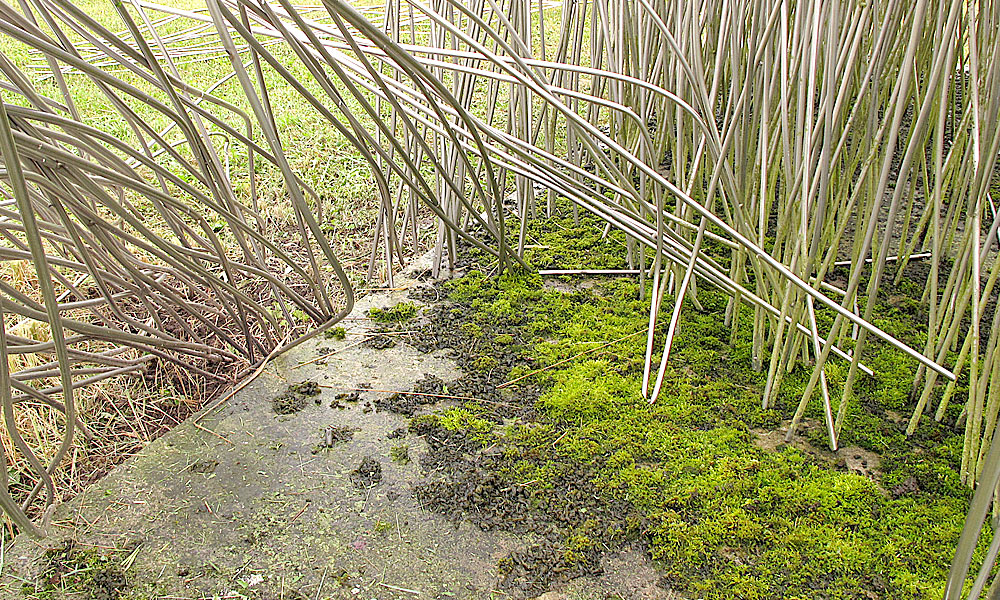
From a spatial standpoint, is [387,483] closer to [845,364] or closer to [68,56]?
[68,56]

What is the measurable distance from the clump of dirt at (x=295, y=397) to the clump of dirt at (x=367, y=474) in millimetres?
170

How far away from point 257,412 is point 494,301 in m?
0.51

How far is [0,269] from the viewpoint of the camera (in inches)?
64.6

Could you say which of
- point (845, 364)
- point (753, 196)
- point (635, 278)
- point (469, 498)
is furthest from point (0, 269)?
point (845, 364)

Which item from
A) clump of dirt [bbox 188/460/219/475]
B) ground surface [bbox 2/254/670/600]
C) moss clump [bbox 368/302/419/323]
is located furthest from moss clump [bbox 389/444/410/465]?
moss clump [bbox 368/302/419/323]

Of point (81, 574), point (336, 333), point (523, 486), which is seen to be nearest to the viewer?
point (81, 574)

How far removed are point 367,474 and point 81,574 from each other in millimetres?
368

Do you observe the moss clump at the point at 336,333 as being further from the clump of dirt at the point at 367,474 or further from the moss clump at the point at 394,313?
the clump of dirt at the point at 367,474

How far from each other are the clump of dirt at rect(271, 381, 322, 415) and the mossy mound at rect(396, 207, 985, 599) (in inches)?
7.9

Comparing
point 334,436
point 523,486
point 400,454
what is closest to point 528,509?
point 523,486

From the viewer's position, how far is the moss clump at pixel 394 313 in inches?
57.2

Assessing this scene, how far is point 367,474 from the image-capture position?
3.59ft

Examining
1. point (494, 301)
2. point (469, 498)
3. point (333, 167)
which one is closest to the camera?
point (469, 498)

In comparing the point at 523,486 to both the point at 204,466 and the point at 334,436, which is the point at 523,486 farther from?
the point at 204,466
